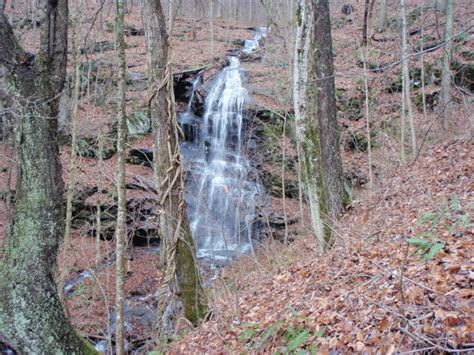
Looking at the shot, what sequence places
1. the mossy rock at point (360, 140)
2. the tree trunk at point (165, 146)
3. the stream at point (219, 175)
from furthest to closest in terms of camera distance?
the mossy rock at point (360, 140) → the stream at point (219, 175) → the tree trunk at point (165, 146)

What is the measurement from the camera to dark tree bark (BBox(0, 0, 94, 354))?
4055 millimetres

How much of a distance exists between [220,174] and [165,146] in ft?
35.9

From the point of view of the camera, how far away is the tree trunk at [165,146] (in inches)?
203

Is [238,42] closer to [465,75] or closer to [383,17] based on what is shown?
[383,17]

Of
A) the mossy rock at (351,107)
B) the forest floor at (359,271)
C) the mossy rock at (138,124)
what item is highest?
the mossy rock at (351,107)

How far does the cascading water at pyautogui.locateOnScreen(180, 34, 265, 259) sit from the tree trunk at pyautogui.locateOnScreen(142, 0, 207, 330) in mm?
7664

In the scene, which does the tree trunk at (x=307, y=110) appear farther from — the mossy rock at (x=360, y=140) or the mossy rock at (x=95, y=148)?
the mossy rock at (x=95, y=148)

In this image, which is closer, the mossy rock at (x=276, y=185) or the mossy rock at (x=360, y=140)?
the mossy rock at (x=276, y=185)

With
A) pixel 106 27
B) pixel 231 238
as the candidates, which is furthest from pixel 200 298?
pixel 106 27

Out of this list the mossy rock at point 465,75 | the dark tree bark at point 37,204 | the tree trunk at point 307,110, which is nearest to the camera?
the dark tree bark at point 37,204

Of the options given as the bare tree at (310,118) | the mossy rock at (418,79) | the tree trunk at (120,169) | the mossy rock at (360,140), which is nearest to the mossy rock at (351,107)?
the mossy rock at (360,140)

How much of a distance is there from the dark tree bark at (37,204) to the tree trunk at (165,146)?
1.12 m

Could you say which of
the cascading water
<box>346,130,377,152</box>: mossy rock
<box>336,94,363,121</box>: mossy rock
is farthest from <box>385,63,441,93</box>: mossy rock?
the cascading water

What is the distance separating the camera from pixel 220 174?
16172 mm
